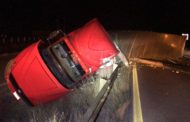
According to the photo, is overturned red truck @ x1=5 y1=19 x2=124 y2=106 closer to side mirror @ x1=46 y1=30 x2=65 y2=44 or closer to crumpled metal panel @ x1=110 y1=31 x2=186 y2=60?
side mirror @ x1=46 y1=30 x2=65 y2=44

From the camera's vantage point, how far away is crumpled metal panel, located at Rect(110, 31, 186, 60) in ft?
56.4

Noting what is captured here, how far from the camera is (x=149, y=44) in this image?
58.1 feet

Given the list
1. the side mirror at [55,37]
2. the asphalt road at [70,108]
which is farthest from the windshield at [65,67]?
the asphalt road at [70,108]

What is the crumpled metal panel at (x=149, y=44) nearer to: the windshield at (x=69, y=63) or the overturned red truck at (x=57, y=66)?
the overturned red truck at (x=57, y=66)

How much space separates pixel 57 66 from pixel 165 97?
3366 millimetres

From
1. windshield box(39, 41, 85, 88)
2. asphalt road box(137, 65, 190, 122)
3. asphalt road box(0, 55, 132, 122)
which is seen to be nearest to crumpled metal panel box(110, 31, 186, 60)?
asphalt road box(137, 65, 190, 122)

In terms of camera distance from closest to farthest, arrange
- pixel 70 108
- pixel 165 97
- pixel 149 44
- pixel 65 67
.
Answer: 1. pixel 65 67
2. pixel 70 108
3. pixel 165 97
4. pixel 149 44

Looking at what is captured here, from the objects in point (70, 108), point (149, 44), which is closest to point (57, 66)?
point (70, 108)

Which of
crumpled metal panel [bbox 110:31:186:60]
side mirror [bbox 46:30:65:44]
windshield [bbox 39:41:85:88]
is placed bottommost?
crumpled metal panel [bbox 110:31:186:60]

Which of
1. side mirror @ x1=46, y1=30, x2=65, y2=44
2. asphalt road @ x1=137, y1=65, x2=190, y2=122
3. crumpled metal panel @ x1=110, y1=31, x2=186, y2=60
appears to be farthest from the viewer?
crumpled metal panel @ x1=110, y1=31, x2=186, y2=60

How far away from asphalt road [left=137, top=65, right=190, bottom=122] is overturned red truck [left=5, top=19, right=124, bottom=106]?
1.66m

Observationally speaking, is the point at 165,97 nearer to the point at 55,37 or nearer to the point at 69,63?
the point at 69,63

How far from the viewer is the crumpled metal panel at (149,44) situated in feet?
56.4

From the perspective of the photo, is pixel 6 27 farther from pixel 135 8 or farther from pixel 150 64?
pixel 135 8
